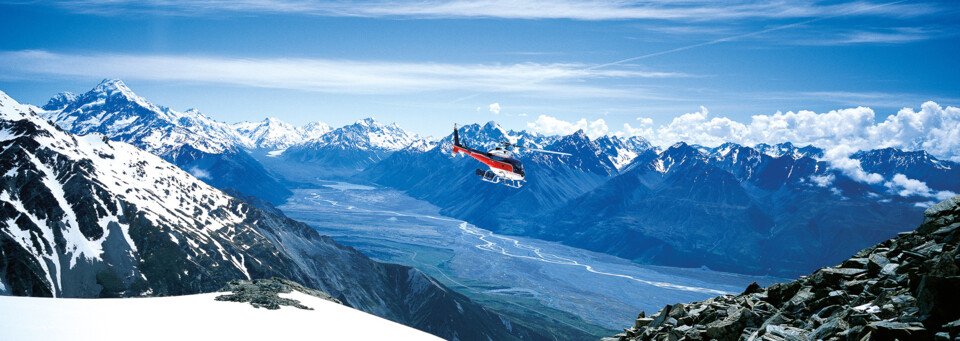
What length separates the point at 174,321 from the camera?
26.6 meters

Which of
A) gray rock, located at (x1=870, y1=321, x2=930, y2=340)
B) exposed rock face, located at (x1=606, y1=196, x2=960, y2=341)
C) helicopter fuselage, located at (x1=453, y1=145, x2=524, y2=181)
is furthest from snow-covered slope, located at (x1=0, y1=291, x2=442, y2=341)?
helicopter fuselage, located at (x1=453, y1=145, x2=524, y2=181)

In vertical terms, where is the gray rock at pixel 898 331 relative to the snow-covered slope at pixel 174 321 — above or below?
above

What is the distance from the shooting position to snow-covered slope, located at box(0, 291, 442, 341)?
854 inches

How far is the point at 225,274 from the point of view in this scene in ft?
616

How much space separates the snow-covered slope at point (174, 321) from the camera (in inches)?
854

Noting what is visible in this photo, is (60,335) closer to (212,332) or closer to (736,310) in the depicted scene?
(212,332)

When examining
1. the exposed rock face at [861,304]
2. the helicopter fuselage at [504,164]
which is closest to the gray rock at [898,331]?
the exposed rock face at [861,304]

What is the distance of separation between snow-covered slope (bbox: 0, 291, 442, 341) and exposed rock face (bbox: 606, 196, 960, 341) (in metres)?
18.0

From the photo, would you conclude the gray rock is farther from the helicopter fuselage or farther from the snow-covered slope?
the helicopter fuselage

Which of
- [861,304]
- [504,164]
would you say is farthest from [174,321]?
[504,164]

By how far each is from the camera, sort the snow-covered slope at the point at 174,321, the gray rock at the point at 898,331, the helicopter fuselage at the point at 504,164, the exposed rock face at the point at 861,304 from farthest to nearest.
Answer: the helicopter fuselage at the point at 504,164
the snow-covered slope at the point at 174,321
the exposed rock face at the point at 861,304
the gray rock at the point at 898,331

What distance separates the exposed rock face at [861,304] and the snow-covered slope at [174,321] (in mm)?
18015

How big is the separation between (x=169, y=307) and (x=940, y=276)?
122 feet

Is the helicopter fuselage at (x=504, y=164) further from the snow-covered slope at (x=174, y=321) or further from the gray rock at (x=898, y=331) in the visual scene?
the gray rock at (x=898, y=331)
